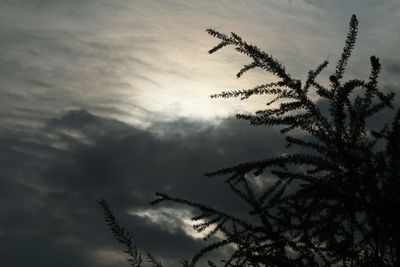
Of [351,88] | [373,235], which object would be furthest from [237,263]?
[351,88]

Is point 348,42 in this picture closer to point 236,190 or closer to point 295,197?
point 295,197

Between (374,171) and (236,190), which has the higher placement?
(236,190)

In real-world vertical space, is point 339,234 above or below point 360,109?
below

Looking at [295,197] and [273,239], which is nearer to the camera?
[295,197]

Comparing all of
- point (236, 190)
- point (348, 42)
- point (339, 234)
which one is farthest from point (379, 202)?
point (236, 190)

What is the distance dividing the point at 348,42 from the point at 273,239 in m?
1.77

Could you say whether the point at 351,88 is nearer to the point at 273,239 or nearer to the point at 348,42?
the point at 348,42

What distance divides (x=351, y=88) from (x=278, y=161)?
2.26 feet

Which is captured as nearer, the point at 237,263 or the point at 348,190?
the point at 348,190

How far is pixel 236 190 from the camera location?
221 inches

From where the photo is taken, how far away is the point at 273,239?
14.2ft

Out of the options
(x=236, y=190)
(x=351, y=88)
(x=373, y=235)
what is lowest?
(x=373, y=235)

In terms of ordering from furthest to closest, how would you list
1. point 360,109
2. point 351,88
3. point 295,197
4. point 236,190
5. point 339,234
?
point 236,190
point 339,234
point 360,109
point 295,197
point 351,88

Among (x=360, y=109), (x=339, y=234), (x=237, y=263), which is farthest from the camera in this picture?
(x=339, y=234)
